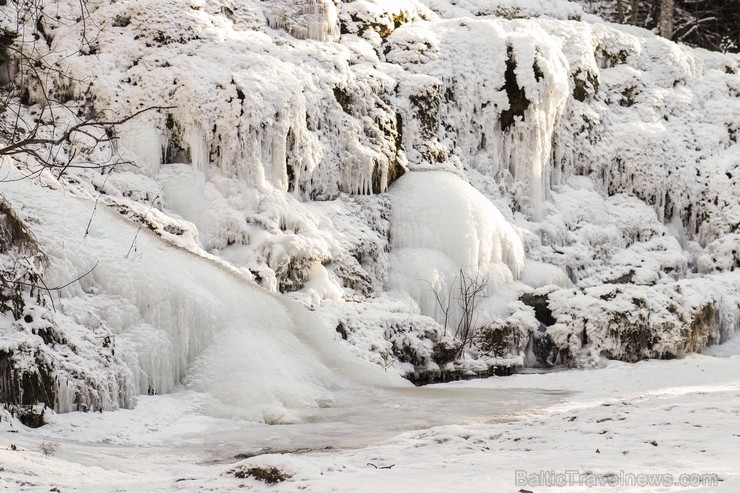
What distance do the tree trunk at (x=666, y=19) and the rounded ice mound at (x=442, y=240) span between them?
12966 mm

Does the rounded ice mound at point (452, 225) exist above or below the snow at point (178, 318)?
above

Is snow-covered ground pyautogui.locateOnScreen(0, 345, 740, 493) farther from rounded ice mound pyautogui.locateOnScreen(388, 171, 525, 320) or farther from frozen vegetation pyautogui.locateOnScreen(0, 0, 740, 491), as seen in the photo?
rounded ice mound pyautogui.locateOnScreen(388, 171, 525, 320)

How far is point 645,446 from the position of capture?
6.45 metres

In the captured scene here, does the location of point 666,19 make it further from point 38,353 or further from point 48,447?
point 48,447

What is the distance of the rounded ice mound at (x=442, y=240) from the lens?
53.0 feet

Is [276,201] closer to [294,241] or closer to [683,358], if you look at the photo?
[294,241]

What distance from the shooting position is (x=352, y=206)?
16.9m

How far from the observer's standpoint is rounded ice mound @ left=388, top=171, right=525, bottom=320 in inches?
635

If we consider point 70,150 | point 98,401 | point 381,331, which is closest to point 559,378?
point 381,331

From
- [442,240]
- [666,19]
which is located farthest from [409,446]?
[666,19]

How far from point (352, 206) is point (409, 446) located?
9.92m

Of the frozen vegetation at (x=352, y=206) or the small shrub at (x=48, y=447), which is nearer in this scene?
the small shrub at (x=48, y=447)

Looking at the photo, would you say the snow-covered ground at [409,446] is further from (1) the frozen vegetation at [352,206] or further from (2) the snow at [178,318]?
(2) the snow at [178,318]

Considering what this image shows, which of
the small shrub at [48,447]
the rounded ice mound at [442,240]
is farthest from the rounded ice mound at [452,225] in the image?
the small shrub at [48,447]
